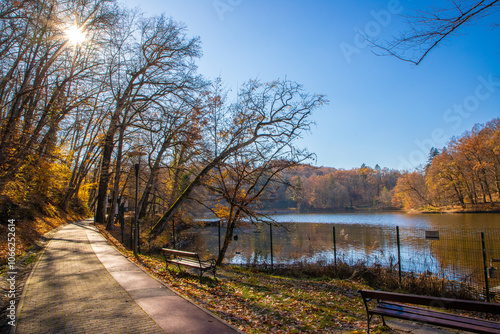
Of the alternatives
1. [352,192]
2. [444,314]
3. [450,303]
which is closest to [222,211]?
[444,314]

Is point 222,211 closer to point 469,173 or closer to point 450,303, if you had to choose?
point 450,303

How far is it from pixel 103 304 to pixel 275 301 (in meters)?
3.89

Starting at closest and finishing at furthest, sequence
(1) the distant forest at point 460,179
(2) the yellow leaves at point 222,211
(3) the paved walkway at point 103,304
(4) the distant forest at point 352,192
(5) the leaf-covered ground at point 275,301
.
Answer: (3) the paved walkway at point 103,304 → (5) the leaf-covered ground at point 275,301 → (2) the yellow leaves at point 222,211 → (1) the distant forest at point 460,179 → (4) the distant forest at point 352,192

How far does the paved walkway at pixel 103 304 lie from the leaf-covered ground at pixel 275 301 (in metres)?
0.53

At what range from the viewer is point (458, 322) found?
4.02m

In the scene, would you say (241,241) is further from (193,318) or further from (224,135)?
(193,318)

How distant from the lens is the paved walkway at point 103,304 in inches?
198

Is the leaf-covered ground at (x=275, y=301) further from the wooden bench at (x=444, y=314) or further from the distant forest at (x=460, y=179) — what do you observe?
the distant forest at (x=460, y=179)

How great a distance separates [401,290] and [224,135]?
31.7 feet

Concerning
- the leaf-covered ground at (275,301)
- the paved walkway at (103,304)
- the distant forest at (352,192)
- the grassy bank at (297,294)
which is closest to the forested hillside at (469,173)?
the distant forest at (352,192)

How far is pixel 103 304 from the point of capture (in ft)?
20.1

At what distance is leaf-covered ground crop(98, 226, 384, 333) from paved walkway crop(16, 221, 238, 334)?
53 cm

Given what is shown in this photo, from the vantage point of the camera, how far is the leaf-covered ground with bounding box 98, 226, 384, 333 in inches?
217

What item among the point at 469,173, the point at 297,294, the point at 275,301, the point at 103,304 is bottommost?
the point at 297,294
